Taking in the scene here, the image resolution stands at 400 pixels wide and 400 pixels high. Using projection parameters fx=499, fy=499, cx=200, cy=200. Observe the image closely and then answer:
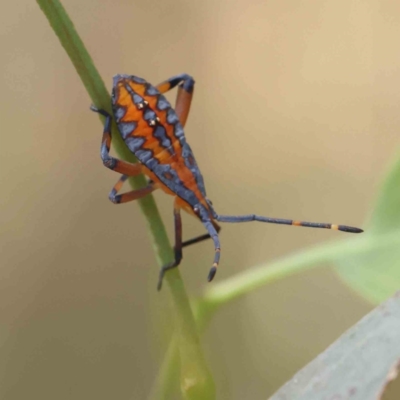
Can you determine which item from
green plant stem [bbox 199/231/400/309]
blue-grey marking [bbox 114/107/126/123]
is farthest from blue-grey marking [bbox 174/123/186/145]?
green plant stem [bbox 199/231/400/309]

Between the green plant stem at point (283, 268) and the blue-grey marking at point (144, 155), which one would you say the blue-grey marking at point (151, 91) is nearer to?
the blue-grey marking at point (144, 155)

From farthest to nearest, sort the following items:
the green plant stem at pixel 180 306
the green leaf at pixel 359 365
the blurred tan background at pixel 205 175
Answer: the blurred tan background at pixel 205 175
the green plant stem at pixel 180 306
the green leaf at pixel 359 365

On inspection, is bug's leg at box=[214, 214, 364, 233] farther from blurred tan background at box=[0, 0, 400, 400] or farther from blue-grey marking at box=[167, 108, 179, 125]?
blurred tan background at box=[0, 0, 400, 400]

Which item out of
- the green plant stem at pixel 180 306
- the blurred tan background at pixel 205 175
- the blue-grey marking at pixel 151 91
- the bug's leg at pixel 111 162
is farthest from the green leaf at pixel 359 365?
the blurred tan background at pixel 205 175

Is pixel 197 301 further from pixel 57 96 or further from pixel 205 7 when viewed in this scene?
pixel 205 7

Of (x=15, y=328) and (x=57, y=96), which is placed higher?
(x=57, y=96)

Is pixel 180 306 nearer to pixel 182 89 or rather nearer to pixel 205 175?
pixel 182 89

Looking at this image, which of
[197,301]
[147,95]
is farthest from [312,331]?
[147,95]
